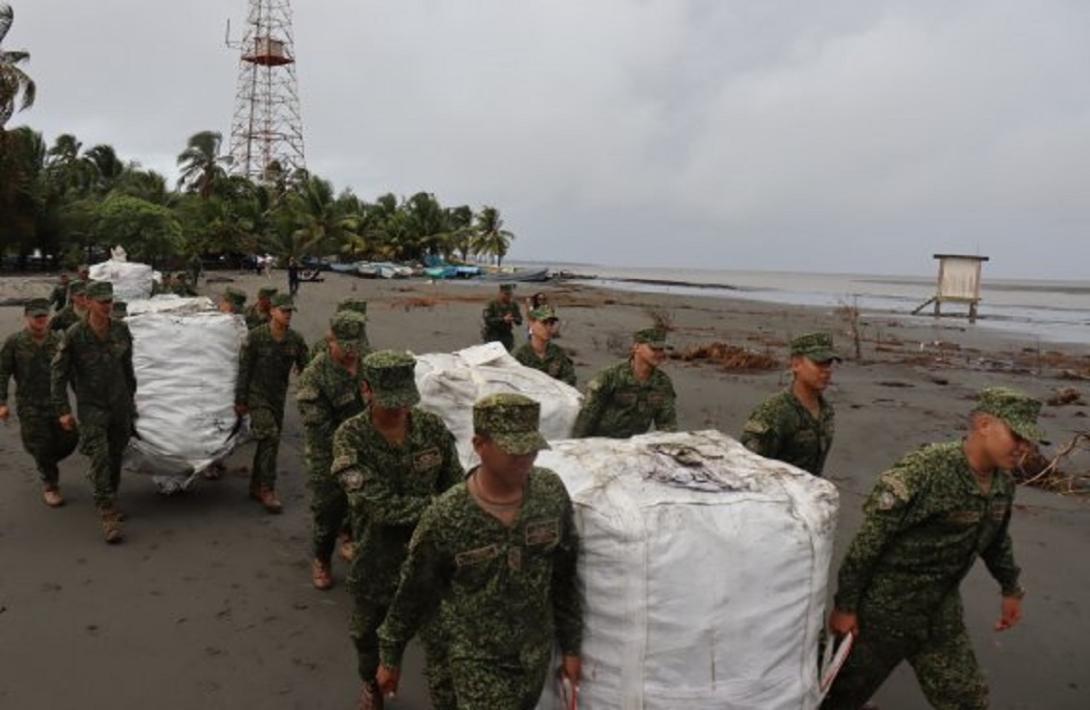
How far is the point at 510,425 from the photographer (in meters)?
2.32

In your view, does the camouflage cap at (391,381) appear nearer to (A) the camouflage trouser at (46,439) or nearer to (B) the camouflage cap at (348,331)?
(B) the camouflage cap at (348,331)

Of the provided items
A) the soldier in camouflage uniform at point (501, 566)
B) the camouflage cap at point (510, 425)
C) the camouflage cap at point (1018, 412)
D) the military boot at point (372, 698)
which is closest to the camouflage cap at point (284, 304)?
the military boot at point (372, 698)

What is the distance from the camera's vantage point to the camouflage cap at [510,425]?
230 centimetres

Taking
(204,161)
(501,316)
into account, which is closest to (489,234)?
(204,161)

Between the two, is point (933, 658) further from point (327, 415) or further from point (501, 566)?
point (327, 415)

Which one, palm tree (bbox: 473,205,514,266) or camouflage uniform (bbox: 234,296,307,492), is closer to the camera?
camouflage uniform (bbox: 234,296,307,492)

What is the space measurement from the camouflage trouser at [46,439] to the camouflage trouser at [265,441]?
1.29 meters

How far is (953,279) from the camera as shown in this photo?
22.8 m

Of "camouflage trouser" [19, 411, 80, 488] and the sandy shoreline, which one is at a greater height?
"camouflage trouser" [19, 411, 80, 488]

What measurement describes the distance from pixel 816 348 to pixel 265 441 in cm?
410

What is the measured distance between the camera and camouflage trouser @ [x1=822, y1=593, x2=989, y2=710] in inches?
115

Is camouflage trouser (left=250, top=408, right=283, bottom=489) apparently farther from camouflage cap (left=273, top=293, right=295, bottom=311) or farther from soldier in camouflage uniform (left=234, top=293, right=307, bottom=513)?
camouflage cap (left=273, top=293, right=295, bottom=311)

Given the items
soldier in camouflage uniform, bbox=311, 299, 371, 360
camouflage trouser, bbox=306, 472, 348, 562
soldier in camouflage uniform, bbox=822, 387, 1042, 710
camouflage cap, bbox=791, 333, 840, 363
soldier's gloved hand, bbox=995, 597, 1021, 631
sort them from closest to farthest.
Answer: soldier in camouflage uniform, bbox=822, 387, 1042, 710 → soldier's gloved hand, bbox=995, 597, 1021, 631 → camouflage cap, bbox=791, 333, 840, 363 → camouflage trouser, bbox=306, 472, 348, 562 → soldier in camouflage uniform, bbox=311, 299, 371, 360

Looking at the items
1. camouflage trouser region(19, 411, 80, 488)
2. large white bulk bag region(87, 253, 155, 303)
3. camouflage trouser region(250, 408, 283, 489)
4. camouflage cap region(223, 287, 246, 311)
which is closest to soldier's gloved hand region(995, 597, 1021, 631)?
camouflage trouser region(250, 408, 283, 489)
